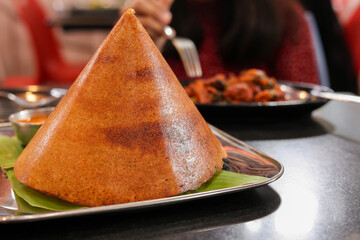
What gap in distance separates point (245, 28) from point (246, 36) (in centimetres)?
7

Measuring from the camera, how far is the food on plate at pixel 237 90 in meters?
1.61

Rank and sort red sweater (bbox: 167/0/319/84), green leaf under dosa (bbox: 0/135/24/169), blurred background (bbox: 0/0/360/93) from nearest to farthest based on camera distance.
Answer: green leaf under dosa (bbox: 0/135/24/169)
red sweater (bbox: 167/0/319/84)
blurred background (bbox: 0/0/360/93)

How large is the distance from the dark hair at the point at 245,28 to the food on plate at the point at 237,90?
1431mm

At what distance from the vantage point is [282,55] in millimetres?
3502

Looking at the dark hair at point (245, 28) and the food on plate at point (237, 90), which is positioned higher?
the dark hair at point (245, 28)

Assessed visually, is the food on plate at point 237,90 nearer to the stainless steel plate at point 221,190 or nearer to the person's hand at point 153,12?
the stainless steel plate at point 221,190

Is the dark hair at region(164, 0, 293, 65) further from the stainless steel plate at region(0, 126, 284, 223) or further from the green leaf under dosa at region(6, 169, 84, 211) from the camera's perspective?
the green leaf under dosa at region(6, 169, 84, 211)

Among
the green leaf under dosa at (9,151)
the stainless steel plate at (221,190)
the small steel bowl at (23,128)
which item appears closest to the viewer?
the stainless steel plate at (221,190)

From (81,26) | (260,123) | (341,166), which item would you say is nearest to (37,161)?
(341,166)

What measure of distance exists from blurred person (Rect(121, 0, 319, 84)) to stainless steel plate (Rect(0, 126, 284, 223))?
7.27 ft

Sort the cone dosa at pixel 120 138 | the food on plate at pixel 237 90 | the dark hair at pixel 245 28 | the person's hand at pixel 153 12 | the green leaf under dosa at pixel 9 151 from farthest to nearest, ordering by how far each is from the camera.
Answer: the dark hair at pixel 245 28
the person's hand at pixel 153 12
the food on plate at pixel 237 90
the green leaf under dosa at pixel 9 151
the cone dosa at pixel 120 138

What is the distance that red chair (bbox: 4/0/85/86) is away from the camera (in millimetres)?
4368

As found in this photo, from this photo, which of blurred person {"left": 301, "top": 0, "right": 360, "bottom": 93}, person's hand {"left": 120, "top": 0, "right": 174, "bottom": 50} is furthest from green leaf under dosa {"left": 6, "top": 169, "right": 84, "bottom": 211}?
blurred person {"left": 301, "top": 0, "right": 360, "bottom": 93}

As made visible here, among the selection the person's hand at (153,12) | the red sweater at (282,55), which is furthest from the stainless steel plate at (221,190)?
→ the red sweater at (282,55)
